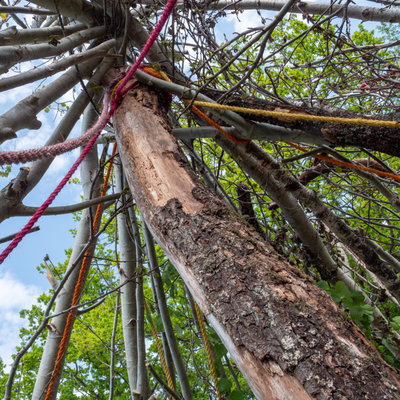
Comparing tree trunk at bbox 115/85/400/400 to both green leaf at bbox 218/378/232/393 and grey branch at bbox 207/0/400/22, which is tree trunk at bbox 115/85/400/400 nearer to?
green leaf at bbox 218/378/232/393

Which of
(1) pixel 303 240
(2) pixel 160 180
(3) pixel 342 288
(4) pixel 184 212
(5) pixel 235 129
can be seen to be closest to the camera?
(4) pixel 184 212

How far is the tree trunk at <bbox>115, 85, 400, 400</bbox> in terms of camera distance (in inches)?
24.0

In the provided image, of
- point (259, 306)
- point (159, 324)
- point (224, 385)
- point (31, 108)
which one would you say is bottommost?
point (224, 385)

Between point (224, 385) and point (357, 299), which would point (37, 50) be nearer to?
point (224, 385)

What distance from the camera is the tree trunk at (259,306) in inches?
24.0

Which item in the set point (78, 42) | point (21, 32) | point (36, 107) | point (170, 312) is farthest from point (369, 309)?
point (21, 32)

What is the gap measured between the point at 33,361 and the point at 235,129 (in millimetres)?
9921

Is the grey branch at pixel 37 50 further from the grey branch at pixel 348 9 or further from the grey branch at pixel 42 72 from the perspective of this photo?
the grey branch at pixel 348 9

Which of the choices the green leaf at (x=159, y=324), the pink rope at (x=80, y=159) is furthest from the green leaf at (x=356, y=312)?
the pink rope at (x=80, y=159)

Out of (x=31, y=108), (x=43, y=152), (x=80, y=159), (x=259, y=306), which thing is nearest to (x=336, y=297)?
(x=259, y=306)

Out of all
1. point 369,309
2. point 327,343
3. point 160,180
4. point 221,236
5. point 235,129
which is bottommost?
point 369,309

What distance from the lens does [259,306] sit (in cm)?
74

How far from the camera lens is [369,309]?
166cm

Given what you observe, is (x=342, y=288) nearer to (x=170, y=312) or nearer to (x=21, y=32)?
(x=170, y=312)
